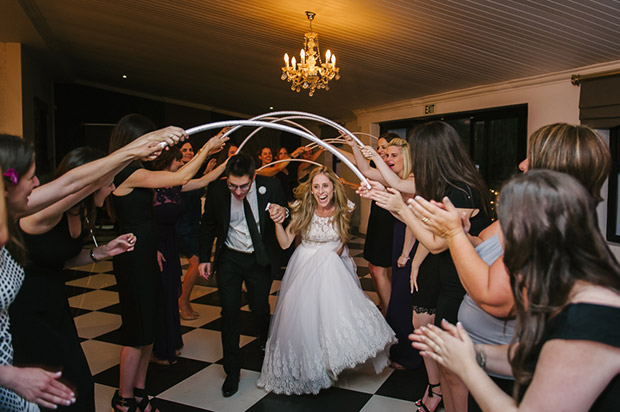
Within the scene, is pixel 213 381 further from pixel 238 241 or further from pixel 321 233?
pixel 321 233

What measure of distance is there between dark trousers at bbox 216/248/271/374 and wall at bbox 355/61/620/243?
4395 mm

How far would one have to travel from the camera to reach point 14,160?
1.21 meters

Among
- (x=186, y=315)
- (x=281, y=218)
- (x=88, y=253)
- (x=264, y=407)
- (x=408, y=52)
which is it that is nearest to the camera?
(x=88, y=253)

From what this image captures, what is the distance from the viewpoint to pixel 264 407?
257 centimetres

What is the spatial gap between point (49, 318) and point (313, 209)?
1856 millimetres

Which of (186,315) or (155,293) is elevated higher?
(155,293)

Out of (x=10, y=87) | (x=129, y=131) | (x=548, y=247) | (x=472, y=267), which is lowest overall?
(x=472, y=267)

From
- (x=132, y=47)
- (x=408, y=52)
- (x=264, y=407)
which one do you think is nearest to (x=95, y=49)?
(x=132, y=47)

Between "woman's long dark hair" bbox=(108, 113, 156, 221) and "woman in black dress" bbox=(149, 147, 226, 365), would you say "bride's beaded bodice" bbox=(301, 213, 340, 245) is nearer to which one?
"woman in black dress" bbox=(149, 147, 226, 365)

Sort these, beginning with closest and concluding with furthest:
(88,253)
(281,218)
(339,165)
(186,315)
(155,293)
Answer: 1. (88,253)
2. (155,293)
3. (281,218)
4. (186,315)
5. (339,165)

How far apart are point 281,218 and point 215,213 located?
0.49 metres

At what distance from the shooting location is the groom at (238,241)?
284 centimetres

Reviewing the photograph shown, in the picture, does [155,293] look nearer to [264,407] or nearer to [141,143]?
[264,407]

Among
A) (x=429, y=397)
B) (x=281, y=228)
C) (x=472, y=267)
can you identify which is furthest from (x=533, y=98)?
(x=472, y=267)
